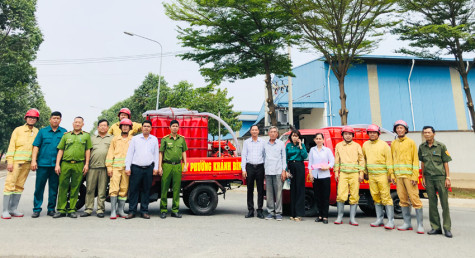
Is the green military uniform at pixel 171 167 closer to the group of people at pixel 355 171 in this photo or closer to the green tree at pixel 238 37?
the group of people at pixel 355 171

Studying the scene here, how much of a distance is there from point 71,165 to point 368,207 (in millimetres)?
6566

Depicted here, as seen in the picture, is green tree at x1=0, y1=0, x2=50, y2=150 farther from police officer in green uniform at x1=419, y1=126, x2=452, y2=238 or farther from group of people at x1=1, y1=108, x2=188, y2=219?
police officer in green uniform at x1=419, y1=126, x2=452, y2=238

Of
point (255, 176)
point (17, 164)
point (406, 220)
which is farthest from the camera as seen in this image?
point (255, 176)

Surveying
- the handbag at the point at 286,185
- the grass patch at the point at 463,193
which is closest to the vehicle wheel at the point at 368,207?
the handbag at the point at 286,185

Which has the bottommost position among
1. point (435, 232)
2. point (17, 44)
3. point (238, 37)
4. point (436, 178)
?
point (435, 232)

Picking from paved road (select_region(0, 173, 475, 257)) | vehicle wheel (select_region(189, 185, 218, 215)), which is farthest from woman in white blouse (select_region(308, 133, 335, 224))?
vehicle wheel (select_region(189, 185, 218, 215))

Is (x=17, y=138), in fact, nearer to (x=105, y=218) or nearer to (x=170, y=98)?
(x=105, y=218)

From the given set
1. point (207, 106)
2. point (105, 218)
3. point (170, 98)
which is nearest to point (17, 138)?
point (105, 218)

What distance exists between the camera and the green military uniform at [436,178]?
5371 millimetres

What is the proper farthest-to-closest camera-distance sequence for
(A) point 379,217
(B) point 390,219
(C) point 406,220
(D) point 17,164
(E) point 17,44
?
(E) point 17,44
(D) point 17,164
(A) point 379,217
(B) point 390,219
(C) point 406,220

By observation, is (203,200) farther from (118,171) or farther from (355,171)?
(355,171)

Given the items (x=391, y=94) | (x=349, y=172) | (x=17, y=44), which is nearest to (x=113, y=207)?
(x=349, y=172)

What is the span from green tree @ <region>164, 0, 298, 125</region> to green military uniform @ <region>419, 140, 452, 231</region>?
26.2 feet

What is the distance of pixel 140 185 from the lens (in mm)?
6211
